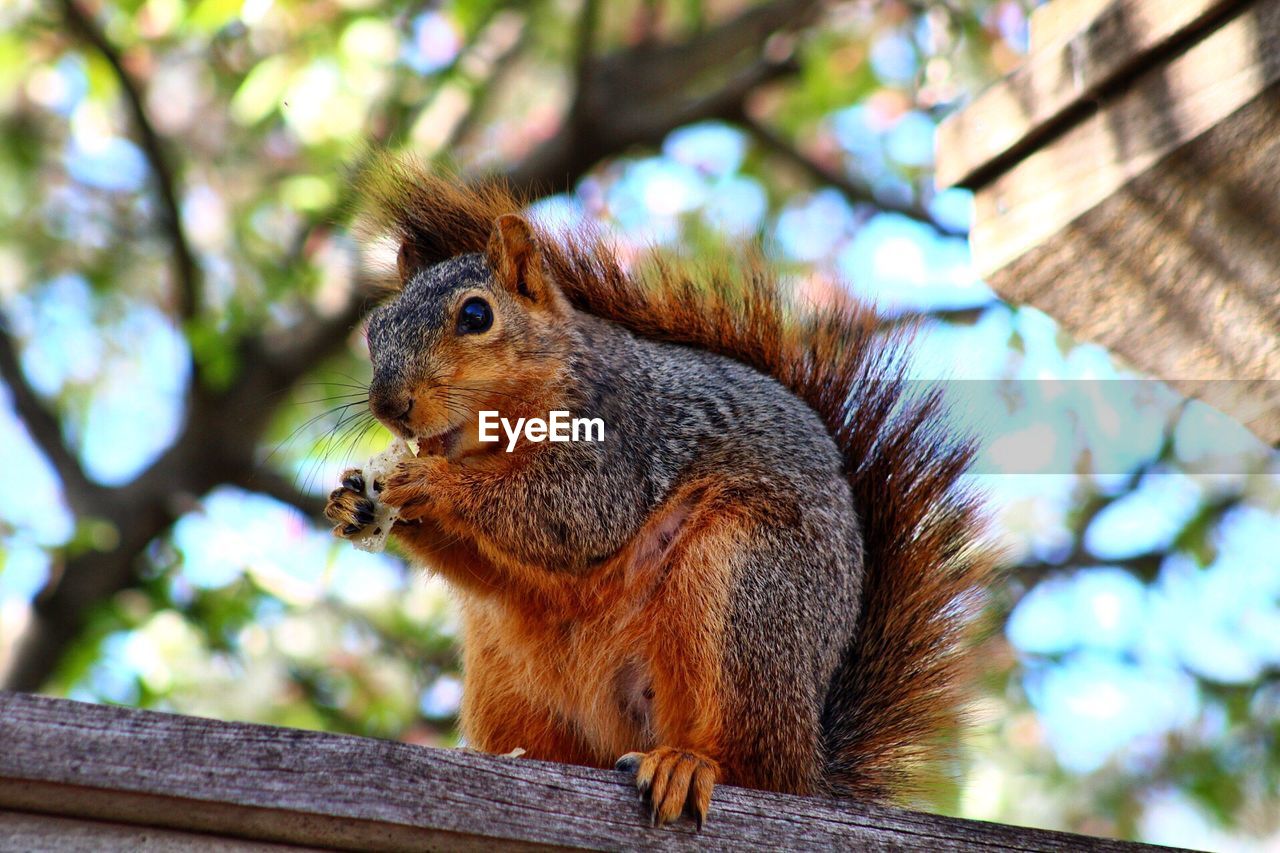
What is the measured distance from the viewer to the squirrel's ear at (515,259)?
216 cm

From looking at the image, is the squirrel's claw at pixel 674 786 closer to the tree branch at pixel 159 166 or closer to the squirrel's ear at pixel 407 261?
the squirrel's ear at pixel 407 261

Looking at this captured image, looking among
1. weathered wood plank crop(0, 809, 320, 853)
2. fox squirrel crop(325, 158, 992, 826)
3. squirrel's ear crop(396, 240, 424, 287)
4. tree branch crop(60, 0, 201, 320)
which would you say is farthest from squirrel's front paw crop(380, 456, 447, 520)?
tree branch crop(60, 0, 201, 320)

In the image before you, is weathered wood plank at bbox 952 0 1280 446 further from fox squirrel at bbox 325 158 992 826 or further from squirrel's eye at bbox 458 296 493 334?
squirrel's eye at bbox 458 296 493 334

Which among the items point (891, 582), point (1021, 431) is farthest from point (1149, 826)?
point (891, 582)

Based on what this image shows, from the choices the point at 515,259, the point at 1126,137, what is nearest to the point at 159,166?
the point at 515,259

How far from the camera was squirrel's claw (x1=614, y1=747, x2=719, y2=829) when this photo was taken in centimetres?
152

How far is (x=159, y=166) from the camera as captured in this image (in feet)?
12.8

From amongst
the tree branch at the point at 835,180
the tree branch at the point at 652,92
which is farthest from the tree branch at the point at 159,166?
the tree branch at the point at 835,180

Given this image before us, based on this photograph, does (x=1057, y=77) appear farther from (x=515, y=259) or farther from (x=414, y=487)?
(x=414, y=487)

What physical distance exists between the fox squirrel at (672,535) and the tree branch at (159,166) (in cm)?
189

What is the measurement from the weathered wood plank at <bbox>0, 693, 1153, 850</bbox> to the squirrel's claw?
2cm

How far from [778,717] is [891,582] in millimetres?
371

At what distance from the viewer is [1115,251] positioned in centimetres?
177

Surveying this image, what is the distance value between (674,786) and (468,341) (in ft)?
2.57
